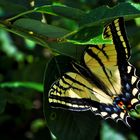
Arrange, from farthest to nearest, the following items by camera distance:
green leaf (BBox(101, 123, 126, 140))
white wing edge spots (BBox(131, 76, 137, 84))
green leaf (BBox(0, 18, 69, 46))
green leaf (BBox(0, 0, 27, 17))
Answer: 1. green leaf (BBox(101, 123, 126, 140))
2. white wing edge spots (BBox(131, 76, 137, 84))
3. green leaf (BBox(0, 0, 27, 17))
4. green leaf (BBox(0, 18, 69, 46))

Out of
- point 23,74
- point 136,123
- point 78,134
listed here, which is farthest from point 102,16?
point 23,74

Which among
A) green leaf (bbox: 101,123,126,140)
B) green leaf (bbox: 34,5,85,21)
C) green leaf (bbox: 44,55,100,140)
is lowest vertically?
green leaf (bbox: 101,123,126,140)

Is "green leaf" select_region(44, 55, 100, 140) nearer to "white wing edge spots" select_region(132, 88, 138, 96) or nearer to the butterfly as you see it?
the butterfly

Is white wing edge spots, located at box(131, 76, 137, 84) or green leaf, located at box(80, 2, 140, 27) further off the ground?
green leaf, located at box(80, 2, 140, 27)

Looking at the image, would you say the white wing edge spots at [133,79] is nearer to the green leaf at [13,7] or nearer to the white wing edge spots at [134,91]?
the white wing edge spots at [134,91]

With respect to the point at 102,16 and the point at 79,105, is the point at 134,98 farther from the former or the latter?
the point at 102,16

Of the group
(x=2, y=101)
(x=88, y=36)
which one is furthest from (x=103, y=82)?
(x=88, y=36)

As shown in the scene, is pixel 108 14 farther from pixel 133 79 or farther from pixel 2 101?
pixel 2 101

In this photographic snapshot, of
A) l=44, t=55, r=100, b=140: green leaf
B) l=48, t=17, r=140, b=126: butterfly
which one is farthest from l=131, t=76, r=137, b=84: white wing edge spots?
l=44, t=55, r=100, b=140: green leaf
